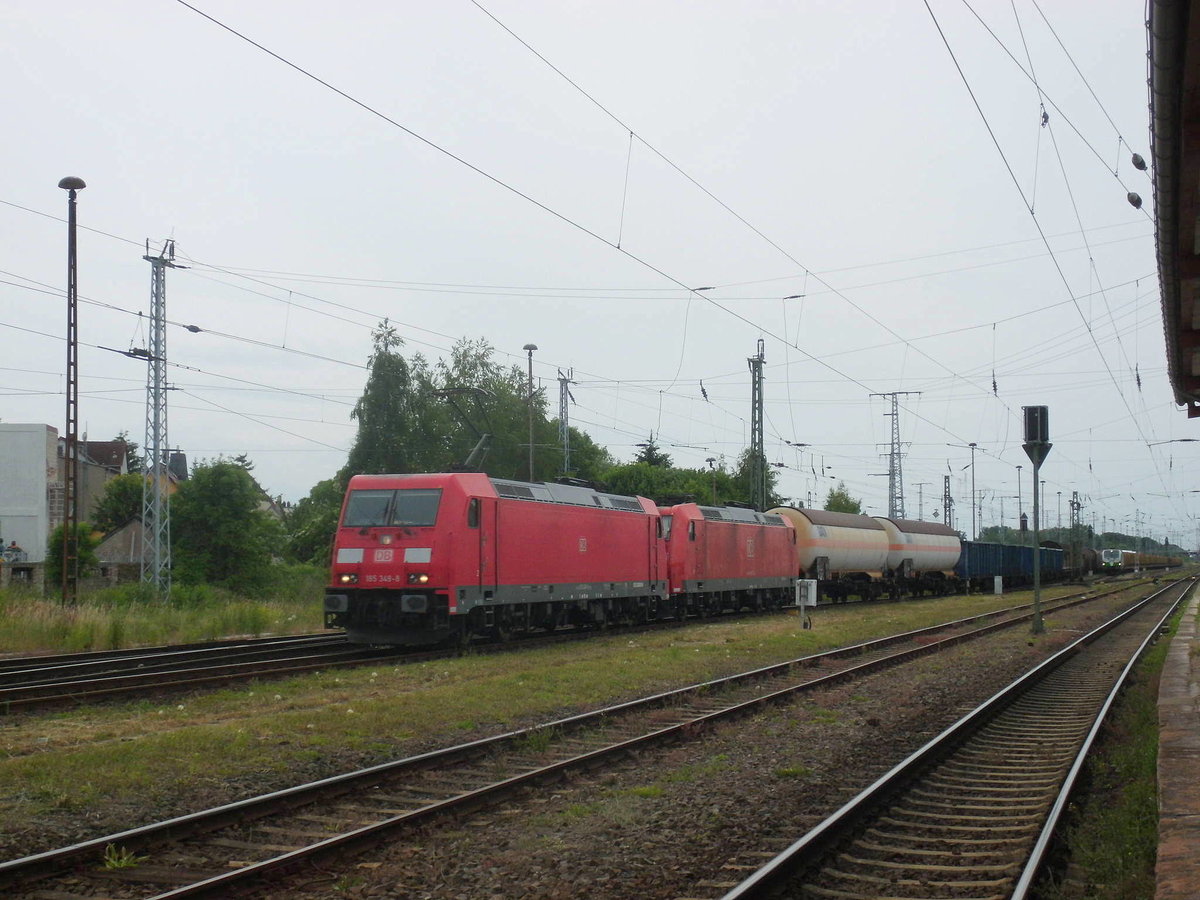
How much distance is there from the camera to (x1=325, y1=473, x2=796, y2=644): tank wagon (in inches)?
710

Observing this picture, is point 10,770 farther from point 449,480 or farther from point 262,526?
point 262,526

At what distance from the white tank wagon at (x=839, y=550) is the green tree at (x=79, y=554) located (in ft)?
84.6

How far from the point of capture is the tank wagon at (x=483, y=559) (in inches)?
710

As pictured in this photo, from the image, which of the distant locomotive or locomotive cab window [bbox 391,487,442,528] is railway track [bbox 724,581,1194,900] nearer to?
locomotive cab window [bbox 391,487,442,528]

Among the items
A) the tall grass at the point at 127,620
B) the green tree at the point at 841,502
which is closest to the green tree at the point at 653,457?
the green tree at the point at 841,502

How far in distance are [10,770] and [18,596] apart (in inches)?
644

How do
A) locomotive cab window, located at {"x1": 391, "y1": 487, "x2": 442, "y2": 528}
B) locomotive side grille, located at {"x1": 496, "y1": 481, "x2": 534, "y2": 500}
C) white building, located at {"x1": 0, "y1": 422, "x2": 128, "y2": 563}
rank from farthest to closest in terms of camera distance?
white building, located at {"x1": 0, "y1": 422, "x2": 128, "y2": 563}
locomotive side grille, located at {"x1": 496, "y1": 481, "x2": 534, "y2": 500}
locomotive cab window, located at {"x1": 391, "y1": 487, "x2": 442, "y2": 528}

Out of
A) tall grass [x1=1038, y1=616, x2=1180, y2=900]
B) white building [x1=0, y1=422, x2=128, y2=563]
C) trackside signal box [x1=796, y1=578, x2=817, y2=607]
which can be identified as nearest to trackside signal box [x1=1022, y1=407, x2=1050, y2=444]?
trackside signal box [x1=796, y1=578, x2=817, y2=607]

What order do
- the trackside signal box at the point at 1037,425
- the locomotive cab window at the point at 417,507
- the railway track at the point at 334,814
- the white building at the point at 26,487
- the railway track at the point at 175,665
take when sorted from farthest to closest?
the white building at the point at 26,487 → the trackside signal box at the point at 1037,425 → the locomotive cab window at the point at 417,507 → the railway track at the point at 175,665 → the railway track at the point at 334,814

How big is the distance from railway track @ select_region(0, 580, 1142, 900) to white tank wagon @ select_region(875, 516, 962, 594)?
31764 millimetres

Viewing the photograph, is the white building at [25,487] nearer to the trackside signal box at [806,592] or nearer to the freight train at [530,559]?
the freight train at [530,559]

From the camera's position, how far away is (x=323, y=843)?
6574mm

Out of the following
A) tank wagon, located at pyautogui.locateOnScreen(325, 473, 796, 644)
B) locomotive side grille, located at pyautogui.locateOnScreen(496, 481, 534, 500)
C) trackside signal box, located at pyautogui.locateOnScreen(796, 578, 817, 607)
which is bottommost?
trackside signal box, located at pyautogui.locateOnScreen(796, 578, 817, 607)

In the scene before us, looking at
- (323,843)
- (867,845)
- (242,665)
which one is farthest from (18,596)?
(867,845)
